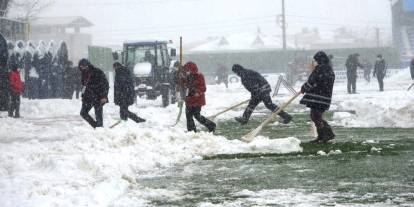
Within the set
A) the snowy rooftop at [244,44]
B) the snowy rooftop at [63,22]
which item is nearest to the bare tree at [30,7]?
the snowy rooftop at [63,22]

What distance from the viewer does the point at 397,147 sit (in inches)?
387

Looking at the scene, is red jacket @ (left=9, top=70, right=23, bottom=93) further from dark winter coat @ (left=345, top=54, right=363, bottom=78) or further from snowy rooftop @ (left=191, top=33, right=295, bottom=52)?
snowy rooftop @ (left=191, top=33, right=295, bottom=52)

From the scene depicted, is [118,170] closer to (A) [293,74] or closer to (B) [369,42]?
(A) [293,74]

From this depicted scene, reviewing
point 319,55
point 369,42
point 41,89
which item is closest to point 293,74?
point 41,89

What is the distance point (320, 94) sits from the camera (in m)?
10.6

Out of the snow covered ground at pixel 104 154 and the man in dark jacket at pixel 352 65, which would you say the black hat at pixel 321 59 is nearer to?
the snow covered ground at pixel 104 154

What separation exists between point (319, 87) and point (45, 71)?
61.2 ft

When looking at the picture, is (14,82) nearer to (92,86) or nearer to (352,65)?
(92,86)

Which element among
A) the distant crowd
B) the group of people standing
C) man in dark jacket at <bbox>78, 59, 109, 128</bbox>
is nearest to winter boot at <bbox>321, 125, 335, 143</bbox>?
man in dark jacket at <bbox>78, 59, 109, 128</bbox>

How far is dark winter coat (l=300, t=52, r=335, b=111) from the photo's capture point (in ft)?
34.8

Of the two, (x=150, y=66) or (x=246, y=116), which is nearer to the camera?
(x=246, y=116)

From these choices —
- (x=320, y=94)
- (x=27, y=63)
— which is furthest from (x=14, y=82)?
(x=320, y=94)

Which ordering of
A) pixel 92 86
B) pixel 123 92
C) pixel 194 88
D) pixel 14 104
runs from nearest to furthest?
1. pixel 194 88
2. pixel 92 86
3. pixel 123 92
4. pixel 14 104

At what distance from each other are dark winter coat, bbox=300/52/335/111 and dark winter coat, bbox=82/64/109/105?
441 centimetres
